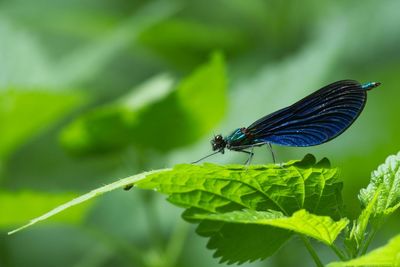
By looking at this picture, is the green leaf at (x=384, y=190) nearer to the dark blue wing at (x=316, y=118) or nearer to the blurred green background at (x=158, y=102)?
the dark blue wing at (x=316, y=118)

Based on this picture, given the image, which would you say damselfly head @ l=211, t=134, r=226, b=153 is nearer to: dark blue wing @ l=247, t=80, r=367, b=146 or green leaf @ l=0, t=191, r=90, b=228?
dark blue wing @ l=247, t=80, r=367, b=146

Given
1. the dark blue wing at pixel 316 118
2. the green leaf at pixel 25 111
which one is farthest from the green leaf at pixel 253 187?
the green leaf at pixel 25 111

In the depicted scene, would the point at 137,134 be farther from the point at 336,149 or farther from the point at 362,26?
the point at 362,26

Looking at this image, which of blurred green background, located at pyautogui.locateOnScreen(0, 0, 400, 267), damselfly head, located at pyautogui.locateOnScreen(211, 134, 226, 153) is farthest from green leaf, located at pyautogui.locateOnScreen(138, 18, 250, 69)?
damselfly head, located at pyautogui.locateOnScreen(211, 134, 226, 153)

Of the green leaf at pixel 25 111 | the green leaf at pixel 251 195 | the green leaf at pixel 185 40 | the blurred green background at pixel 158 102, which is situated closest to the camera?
the green leaf at pixel 251 195

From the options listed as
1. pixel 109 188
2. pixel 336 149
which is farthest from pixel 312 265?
pixel 109 188

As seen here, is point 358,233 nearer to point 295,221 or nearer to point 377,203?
point 377,203
